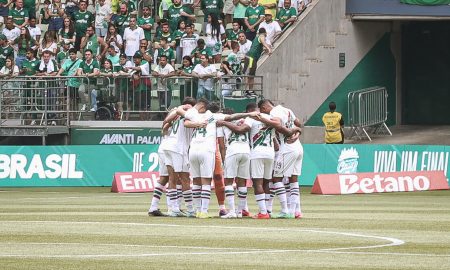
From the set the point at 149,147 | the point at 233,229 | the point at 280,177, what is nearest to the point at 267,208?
the point at 280,177

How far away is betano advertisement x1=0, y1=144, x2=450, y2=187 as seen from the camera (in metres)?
37.6

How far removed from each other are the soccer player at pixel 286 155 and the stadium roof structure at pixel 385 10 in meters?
22.4

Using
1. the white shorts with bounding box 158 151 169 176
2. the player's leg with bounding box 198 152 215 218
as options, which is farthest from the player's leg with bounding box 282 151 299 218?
the white shorts with bounding box 158 151 169 176

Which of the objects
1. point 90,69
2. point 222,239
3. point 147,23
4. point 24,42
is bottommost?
point 222,239

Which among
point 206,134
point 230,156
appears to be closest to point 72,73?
point 206,134

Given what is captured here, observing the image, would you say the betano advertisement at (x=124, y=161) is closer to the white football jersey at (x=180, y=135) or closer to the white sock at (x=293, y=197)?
the white football jersey at (x=180, y=135)

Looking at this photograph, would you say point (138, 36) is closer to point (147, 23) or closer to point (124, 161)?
point (147, 23)

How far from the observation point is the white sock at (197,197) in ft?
79.1

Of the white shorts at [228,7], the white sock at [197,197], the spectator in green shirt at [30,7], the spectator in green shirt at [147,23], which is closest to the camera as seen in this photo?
the white sock at [197,197]

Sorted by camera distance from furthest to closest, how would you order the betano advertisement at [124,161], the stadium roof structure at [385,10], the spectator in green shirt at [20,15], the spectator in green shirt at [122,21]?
1. the stadium roof structure at [385,10]
2. the spectator in green shirt at [20,15]
3. the spectator in green shirt at [122,21]
4. the betano advertisement at [124,161]

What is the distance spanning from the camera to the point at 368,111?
4584cm

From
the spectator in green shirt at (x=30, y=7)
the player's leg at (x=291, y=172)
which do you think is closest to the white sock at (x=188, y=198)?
the player's leg at (x=291, y=172)

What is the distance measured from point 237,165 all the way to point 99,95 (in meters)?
17.5

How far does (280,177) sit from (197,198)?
1.62 m
